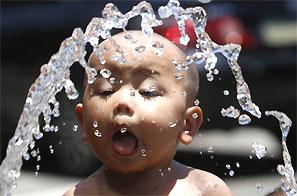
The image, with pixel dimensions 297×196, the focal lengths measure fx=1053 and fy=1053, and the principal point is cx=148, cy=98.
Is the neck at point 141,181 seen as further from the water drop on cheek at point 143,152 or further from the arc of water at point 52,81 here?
the arc of water at point 52,81

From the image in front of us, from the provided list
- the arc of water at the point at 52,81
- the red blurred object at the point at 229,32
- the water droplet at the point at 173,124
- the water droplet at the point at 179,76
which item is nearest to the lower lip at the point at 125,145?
the water droplet at the point at 173,124

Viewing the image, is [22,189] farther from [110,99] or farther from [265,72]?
[110,99]

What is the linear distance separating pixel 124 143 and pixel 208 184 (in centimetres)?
36

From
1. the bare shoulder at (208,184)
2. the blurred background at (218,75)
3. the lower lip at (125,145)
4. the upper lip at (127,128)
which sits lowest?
the blurred background at (218,75)

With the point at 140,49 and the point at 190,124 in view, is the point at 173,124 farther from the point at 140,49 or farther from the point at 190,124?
the point at 140,49

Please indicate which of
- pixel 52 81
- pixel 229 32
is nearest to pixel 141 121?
pixel 52 81

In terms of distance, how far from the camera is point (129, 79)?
123 inches

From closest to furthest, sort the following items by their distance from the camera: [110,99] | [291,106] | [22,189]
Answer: [110,99]
[22,189]
[291,106]

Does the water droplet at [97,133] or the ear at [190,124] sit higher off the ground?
the water droplet at [97,133]

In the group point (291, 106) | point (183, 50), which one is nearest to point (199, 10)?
point (183, 50)

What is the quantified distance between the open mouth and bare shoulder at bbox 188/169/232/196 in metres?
0.29

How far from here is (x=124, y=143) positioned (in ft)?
10.1

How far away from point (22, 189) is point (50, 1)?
2943 mm

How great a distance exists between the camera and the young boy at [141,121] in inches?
121
